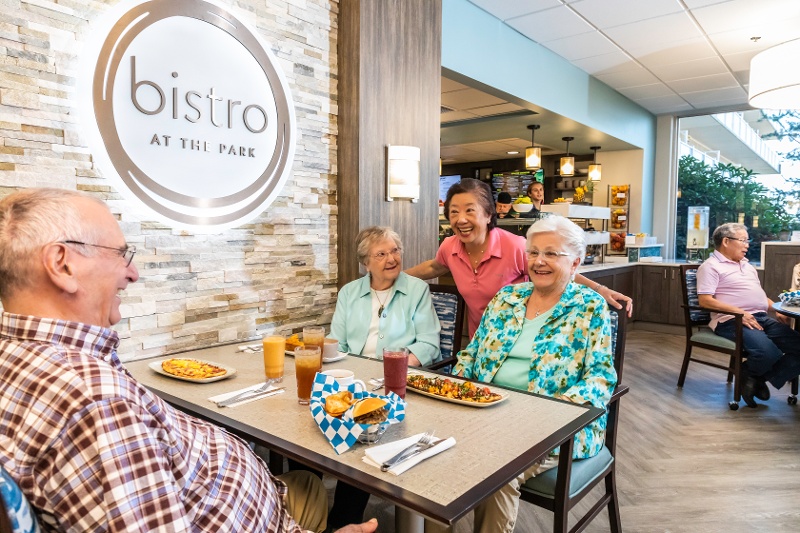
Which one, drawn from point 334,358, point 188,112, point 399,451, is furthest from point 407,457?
point 188,112

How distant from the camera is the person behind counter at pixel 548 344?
180 centimetres

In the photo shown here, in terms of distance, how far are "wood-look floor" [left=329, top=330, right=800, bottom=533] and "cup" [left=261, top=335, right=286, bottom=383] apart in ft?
3.24

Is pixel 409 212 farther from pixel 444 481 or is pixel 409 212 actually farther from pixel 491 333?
pixel 444 481

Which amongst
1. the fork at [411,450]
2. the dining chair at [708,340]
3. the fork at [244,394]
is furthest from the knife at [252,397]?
the dining chair at [708,340]

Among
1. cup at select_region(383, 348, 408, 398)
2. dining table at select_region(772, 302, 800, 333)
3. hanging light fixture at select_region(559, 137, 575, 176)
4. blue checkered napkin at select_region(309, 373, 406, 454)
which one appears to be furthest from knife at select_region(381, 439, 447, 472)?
hanging light fixture at select_region(559, 137, 575, 176)

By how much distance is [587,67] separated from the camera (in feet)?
19.4

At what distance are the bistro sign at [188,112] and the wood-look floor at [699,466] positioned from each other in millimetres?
1714

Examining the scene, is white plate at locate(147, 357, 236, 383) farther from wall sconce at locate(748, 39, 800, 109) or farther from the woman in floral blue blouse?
wall sconce at locate(748, 39, 800, 109)

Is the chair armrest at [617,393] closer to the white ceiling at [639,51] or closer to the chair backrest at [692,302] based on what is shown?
the chair backrest at [692,302]

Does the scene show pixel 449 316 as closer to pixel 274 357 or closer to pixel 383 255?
pixel 383 255

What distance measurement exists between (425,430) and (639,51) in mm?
5193

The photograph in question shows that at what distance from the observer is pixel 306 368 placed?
1.63m

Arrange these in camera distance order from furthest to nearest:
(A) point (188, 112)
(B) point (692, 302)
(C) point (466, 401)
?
(B) point (692, 302)
(A) point (188, 112)
(C) point (466, 401)

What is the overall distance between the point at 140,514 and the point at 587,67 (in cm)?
617
